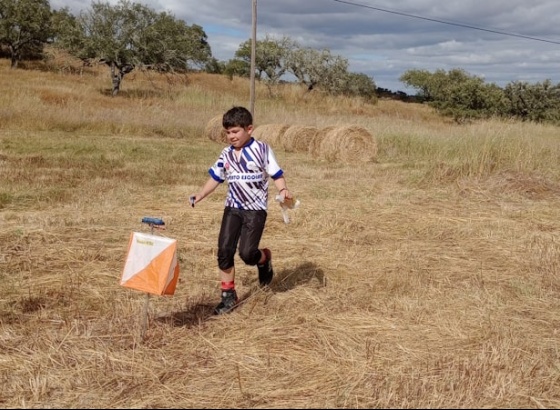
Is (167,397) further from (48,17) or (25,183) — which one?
(48,17)

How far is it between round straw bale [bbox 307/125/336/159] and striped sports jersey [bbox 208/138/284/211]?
1189cm

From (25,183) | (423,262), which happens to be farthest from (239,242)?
(25,183)

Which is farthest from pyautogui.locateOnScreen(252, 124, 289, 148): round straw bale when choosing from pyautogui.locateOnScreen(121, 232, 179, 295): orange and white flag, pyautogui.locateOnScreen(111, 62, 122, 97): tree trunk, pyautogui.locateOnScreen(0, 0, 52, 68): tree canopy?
pyautogui.locateOnScreen(0, 0, 52, 68): tree canopy

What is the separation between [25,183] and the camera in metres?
10.2

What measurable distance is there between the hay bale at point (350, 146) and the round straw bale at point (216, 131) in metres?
6.01

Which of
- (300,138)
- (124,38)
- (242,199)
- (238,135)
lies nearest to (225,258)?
(242,199)

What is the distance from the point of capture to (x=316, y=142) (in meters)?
17.0

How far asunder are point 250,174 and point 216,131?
677 inches

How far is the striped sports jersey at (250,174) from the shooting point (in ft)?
15.4

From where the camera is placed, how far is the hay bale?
1574cm

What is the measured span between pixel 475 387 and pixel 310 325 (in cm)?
137

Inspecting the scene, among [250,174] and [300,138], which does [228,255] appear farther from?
[300,138]

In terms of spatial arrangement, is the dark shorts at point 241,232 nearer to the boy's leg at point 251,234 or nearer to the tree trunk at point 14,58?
the boy's leg at point 251,234

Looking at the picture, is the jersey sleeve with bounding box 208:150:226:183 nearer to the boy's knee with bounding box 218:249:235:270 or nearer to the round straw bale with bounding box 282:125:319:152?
the boy's knee with bounding box 218:249:235:270
